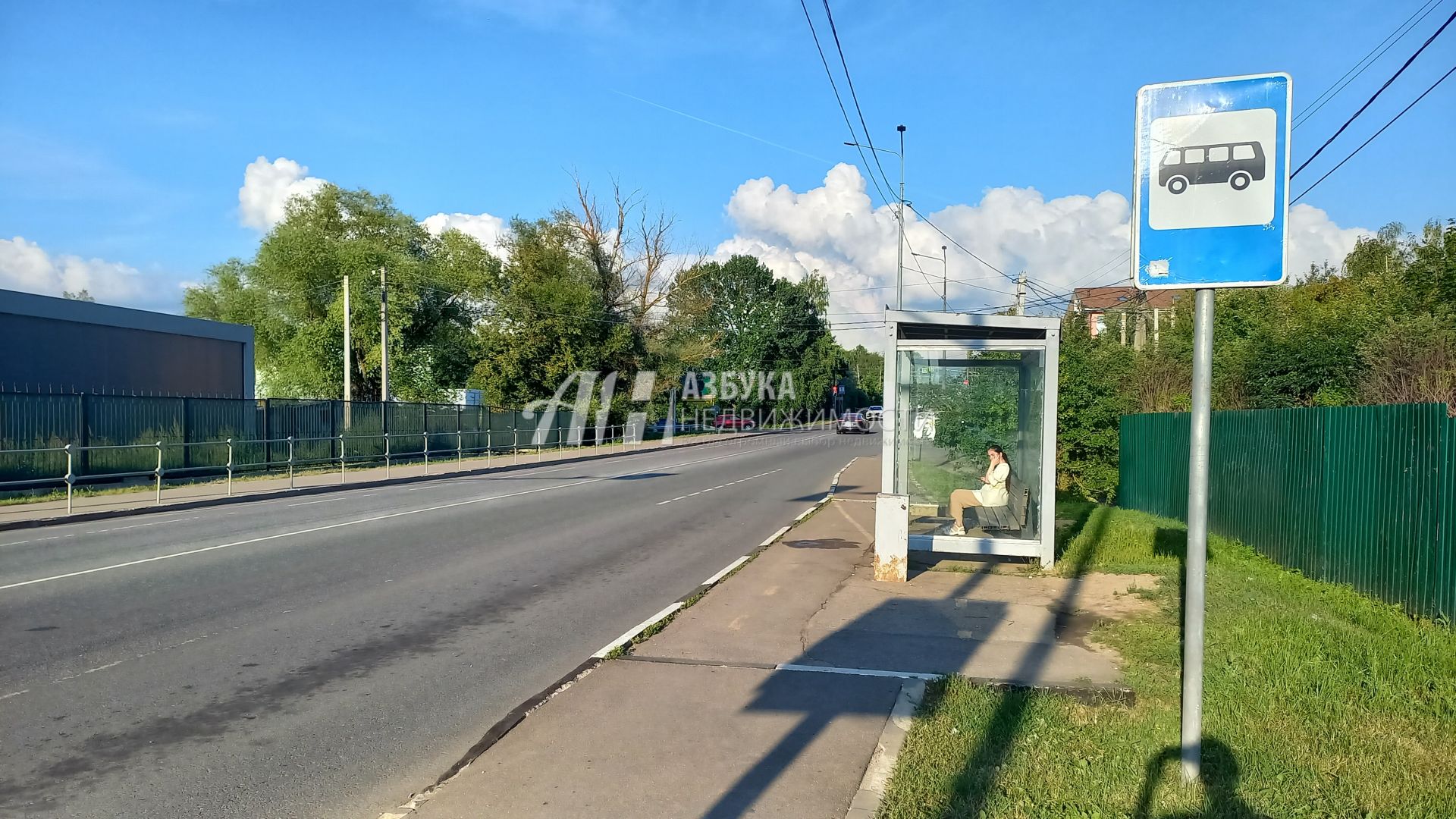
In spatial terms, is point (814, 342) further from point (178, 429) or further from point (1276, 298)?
point (178, 429)

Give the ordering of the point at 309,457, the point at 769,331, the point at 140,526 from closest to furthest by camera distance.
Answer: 1. the point at 140,526
2. the point at 309,457
3. the point at 769,331

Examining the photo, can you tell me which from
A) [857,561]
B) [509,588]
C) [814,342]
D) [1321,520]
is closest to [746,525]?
[857,561]

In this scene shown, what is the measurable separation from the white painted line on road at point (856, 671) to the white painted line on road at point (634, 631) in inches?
50.6

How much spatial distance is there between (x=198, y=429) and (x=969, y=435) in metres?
20.5

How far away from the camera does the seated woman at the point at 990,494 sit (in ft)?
37.8

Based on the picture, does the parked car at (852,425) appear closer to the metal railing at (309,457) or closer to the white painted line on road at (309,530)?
the metal railing at (309,457)

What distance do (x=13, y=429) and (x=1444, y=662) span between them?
24.0 meters

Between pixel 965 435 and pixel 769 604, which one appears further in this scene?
pixel 965 435

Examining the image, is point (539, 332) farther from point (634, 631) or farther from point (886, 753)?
point (886, 753)

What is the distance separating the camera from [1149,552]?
11219mm

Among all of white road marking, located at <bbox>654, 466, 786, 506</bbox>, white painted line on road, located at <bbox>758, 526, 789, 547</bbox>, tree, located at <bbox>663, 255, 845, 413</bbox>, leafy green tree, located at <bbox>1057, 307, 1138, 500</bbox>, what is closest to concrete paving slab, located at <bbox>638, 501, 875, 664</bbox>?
white painted line on road, located at <bbox>758, 526, 789, 547</bbox>

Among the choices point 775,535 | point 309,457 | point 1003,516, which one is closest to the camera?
point 1003,516

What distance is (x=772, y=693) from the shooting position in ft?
20.0

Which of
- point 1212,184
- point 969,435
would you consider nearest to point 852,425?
point 969,435
